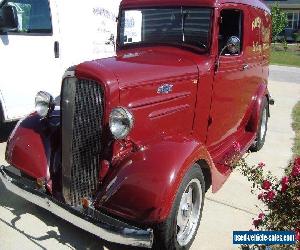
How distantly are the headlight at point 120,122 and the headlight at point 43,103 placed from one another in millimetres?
1056

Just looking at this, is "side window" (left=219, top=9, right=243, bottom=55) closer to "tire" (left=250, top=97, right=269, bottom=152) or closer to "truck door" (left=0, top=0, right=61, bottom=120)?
"tire" (left=250, top=97, right=269, bottom=152)

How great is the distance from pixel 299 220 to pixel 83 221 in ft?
5.63

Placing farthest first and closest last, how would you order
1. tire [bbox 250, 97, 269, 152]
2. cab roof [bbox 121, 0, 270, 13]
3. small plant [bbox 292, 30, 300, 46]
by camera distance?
small plant [bbox 292, 30, 300, 46], tire [bbox 250, 97, 269, 152], cab roof [bbox 121, 0, 270, 13]

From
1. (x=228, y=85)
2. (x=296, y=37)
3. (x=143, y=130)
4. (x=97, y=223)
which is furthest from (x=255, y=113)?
(x=296, y=37)

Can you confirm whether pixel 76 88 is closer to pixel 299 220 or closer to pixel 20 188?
pixel 20 188

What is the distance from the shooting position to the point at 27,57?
647 centimetres

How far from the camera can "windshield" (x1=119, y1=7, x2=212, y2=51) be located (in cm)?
458

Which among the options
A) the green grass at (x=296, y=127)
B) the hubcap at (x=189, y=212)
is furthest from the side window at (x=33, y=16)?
the green grass at (x=296, y=127)

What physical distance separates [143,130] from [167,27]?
61.4 inches

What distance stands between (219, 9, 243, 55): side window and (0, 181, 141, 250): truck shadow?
251 cm

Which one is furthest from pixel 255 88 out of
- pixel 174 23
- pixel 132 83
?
pixel 132 83

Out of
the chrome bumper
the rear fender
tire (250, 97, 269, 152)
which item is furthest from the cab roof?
the chrome bumper

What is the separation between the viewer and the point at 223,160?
4973 mm

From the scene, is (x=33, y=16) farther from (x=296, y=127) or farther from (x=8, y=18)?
(x=296, y=127)
